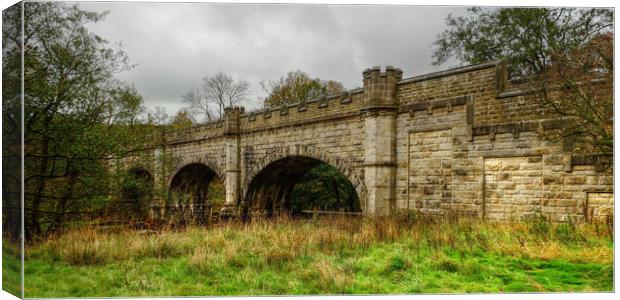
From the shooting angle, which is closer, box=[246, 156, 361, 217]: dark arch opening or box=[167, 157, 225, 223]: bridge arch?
box=[246, 156, 361, 217]: dark arch opening

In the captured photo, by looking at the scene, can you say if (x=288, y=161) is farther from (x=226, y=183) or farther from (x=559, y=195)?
(x=559, y=195)

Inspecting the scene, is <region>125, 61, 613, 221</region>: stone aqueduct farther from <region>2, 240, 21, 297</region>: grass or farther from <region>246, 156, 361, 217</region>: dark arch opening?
<region>2, 240, 21, 297</region>: grass

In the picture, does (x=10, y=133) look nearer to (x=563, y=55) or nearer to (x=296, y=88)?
(x=563, y=55)

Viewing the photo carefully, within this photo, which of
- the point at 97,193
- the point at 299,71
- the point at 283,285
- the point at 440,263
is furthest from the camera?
the point at 299,71

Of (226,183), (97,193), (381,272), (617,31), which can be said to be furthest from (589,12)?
(226,183)

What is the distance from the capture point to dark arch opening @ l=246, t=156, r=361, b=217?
17.8m

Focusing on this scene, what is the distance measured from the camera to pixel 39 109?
339 inches

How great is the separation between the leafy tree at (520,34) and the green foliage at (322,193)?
8.31m

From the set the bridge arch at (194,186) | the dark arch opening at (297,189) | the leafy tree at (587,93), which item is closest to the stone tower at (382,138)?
the dark arch opening at (297,189)

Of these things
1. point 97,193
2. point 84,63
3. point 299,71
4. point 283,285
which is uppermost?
point 299,71

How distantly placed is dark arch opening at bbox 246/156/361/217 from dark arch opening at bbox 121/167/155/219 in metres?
3.62

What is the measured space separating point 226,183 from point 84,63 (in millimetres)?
9861

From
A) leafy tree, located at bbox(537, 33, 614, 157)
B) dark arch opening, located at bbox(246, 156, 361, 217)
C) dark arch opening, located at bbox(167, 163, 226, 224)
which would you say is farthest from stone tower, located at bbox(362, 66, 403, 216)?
dark arch opening, located at bbox(167, 163, 226, 224)

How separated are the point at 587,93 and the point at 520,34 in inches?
224
